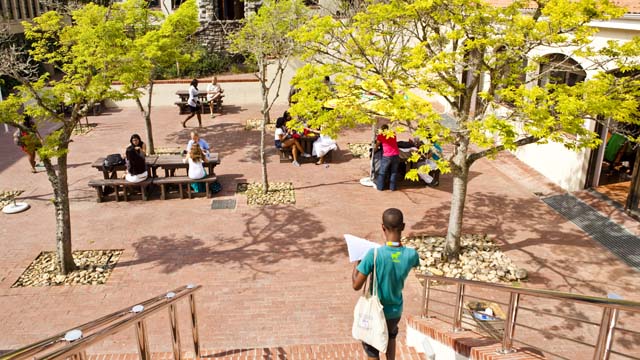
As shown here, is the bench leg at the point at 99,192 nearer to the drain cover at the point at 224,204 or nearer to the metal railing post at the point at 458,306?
the drain cover at the point at 224,204

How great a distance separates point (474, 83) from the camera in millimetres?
8500

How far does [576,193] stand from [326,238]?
612 centimetres

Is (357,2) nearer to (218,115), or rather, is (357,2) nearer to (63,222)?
(218,115)

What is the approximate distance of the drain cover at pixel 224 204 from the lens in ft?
37.9

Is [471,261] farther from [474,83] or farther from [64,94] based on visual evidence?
[64,94]

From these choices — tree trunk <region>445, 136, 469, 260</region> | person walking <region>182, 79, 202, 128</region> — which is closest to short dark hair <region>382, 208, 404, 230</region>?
tree trunk <region>445, 136, 469, 260</region>

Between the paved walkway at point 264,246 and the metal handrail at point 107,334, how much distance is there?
67.0 inches

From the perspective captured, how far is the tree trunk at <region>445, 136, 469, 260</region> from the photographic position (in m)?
8.74

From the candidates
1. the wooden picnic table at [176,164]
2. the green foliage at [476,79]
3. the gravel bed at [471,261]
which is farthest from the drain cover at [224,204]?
the gravel bed at [471,261]

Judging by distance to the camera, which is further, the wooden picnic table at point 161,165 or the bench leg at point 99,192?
the wooden picnic table at point 161,165

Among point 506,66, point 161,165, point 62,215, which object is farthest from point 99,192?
point 506,66

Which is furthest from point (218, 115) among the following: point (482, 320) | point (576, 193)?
point (482, 320)

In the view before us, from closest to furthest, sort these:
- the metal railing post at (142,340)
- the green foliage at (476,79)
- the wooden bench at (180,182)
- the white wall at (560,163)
Answer: the metal railing post at (142,340) → the green foliage at (476,79) → the wooden bench at (180,182) → the white wall at (560,163)

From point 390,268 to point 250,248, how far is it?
5.65 meters
